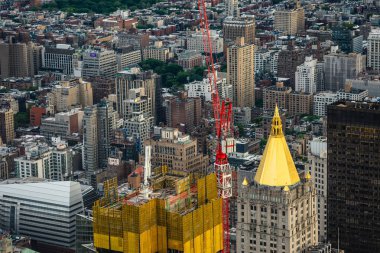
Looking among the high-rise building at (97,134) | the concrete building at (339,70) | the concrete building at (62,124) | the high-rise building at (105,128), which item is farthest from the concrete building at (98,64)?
the high-rise building at (97,134)

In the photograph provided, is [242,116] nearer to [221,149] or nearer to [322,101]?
[322,101]

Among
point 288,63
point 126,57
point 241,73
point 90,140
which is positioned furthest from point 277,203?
point 126,57

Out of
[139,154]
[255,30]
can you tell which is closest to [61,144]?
[139,154]

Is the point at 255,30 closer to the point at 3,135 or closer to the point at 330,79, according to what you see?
the point at 330,79

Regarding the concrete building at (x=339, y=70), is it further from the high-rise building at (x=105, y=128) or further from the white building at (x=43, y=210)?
the white building at (x=43, y=210)

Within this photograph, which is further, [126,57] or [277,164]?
[126,57]

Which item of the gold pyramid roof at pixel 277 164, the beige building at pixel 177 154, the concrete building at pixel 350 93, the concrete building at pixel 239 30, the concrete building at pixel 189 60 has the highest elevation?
the gold pyramid roof at pixel 277 164
